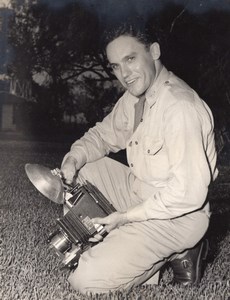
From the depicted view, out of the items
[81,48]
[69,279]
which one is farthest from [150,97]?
[81,48]

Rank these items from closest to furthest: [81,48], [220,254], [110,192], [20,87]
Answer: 1. [110,192]
2. [220,254]
3. [81,48]
4. [20,87]

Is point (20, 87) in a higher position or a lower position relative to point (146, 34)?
lower

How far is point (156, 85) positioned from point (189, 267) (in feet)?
3.36

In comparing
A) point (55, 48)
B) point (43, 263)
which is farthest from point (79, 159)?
point (55, 48)

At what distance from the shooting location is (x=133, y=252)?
251 centimetres

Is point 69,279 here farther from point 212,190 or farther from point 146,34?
point 212,190

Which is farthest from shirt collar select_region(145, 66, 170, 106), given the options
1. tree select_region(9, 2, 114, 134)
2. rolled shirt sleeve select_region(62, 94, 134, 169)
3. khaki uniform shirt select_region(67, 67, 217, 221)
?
tree select_region(9, 2, 114, 134)

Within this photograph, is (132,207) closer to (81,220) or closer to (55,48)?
(81,220)

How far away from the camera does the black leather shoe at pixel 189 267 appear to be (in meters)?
2.78

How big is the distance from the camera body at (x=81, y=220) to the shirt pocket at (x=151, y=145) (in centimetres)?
35

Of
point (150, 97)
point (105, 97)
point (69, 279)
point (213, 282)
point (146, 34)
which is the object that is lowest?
point (105, 97)

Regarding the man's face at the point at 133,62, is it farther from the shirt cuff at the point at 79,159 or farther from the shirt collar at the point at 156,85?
the shirt cuff at the point at 79,159

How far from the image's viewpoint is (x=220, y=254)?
3453 mm

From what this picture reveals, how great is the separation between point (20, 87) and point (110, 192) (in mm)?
16879
